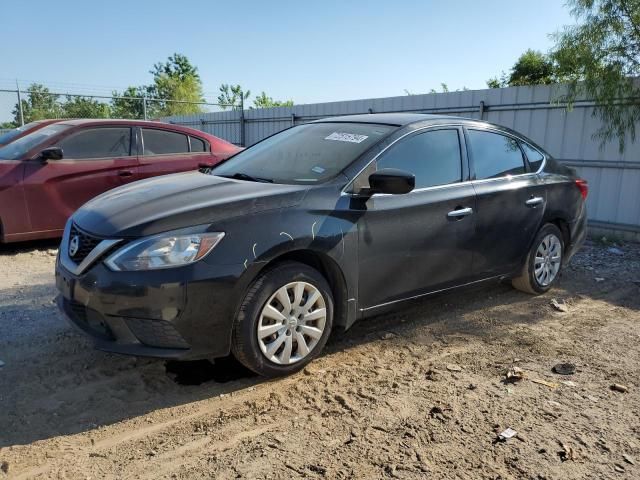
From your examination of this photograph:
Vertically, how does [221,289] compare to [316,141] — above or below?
below

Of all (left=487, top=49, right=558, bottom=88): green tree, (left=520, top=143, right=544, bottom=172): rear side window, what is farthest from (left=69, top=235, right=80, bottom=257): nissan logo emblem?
(left=487, top=49, right=558, bottom=88): green tree

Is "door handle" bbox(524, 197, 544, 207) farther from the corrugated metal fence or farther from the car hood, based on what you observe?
the corrugated metal fence

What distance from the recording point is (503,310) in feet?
16.1

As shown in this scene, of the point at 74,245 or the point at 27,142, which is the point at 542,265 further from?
the point at 27,142

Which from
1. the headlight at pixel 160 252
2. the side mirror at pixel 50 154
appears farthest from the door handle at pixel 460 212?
the side mirror at pixel 50 154

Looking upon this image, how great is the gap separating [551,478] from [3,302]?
4.44 meters

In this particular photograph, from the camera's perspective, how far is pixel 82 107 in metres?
18.2

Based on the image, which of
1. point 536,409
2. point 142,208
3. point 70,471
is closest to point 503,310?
point 536,409

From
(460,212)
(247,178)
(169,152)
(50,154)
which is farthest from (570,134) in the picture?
(50,154)

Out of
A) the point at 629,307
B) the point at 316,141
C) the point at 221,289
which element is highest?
the point at 316,141

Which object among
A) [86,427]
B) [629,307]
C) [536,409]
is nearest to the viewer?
[86,427]

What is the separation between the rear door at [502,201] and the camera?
441 cm

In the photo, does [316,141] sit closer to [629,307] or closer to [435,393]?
[435,393]

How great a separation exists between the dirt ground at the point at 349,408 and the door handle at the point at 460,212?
934mm
